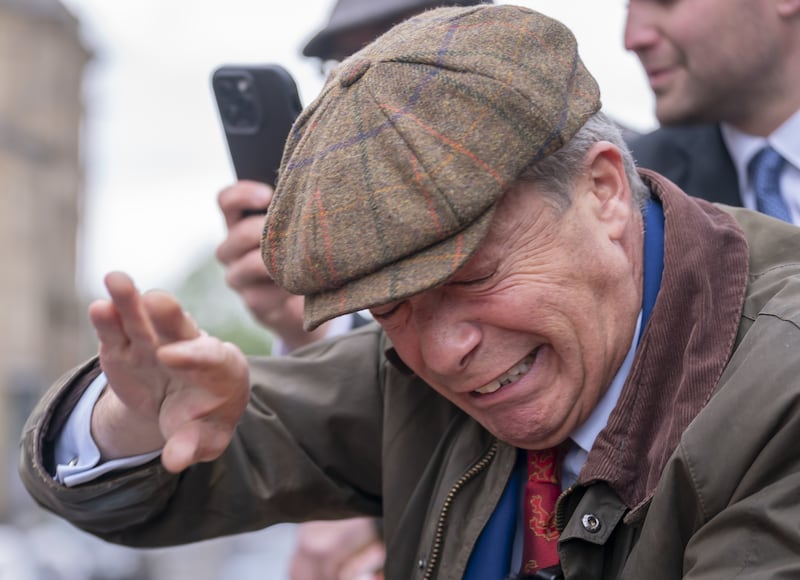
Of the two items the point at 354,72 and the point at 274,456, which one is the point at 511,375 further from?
the point at 274,456

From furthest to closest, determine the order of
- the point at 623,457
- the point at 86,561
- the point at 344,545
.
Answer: the point at 86,561
the point at 344,545
the point at 623,457

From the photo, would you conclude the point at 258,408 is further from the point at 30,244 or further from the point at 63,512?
the point at 30,244

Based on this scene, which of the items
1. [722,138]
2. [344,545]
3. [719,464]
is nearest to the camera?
[719,464]

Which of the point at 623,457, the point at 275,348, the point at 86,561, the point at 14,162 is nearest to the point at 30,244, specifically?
the point at 14,162

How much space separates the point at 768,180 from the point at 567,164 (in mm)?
1108

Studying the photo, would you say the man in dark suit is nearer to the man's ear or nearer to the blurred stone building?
the man's ear

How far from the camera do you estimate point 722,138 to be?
333cm

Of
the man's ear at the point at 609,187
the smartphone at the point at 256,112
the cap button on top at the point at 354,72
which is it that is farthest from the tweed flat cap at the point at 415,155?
the smartphone at the point at 256,112

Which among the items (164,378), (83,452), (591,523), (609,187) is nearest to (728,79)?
(609,187)

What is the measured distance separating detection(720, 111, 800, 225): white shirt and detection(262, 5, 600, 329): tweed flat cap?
3.60 feet

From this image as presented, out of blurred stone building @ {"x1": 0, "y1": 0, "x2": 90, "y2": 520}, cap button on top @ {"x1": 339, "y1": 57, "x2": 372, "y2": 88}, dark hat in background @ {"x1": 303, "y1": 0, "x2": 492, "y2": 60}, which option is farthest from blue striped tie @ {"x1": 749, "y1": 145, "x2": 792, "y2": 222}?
blurred stone building @ {"x1": 0, "y1": 0, "x2": 90, "y2": 520}

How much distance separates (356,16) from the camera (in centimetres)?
386

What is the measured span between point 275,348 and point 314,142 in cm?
177

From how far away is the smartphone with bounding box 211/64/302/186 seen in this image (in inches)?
121
